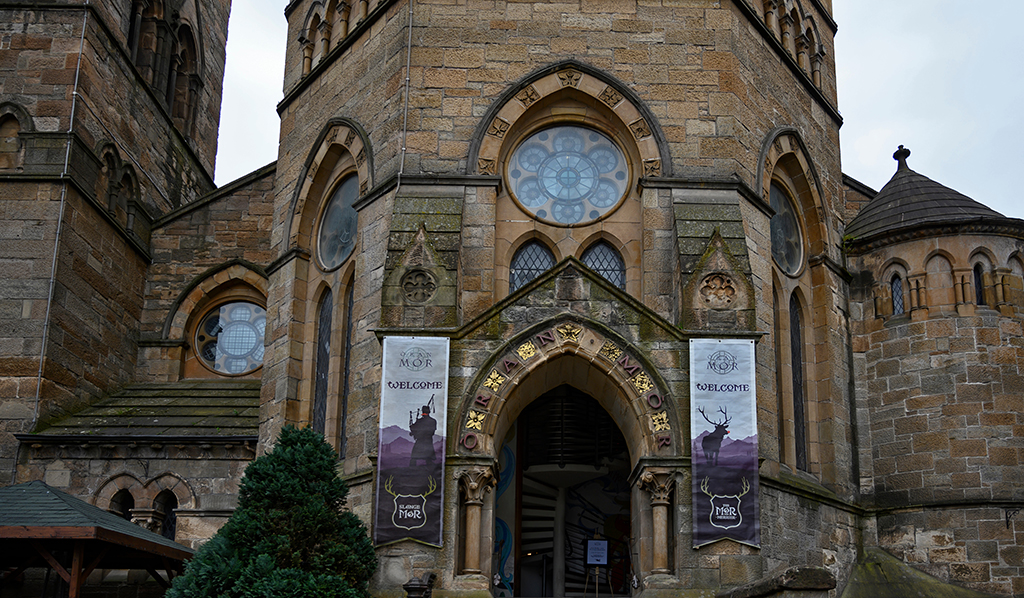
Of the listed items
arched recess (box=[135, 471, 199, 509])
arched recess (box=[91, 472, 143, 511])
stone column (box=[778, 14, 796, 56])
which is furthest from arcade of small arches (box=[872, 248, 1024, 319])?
arched recess (box=[91, 472, 143, 511])

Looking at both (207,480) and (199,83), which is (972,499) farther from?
(199,83)

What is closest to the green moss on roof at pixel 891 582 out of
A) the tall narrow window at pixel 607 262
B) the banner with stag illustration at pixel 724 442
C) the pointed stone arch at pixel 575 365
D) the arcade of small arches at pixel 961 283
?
the arcade of small arches at pixel 961 283

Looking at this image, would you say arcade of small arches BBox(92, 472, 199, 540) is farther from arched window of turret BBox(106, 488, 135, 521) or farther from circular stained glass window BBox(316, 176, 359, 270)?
circular stained glass window BBox(316, 176, 359, 270)

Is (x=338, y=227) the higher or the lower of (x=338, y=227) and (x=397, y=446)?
the higher

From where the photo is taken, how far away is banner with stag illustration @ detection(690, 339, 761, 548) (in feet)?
43.4

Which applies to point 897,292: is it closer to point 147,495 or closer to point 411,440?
point 411,440

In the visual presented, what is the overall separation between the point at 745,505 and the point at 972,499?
→ 5.13 meters

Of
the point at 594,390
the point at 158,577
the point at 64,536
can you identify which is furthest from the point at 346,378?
the point at 64,536

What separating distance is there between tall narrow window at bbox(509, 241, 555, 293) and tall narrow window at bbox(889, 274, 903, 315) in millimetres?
6016

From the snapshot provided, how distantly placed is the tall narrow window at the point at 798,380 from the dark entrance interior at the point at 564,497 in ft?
8.92

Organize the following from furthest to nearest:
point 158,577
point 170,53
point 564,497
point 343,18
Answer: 1. point 170,53
2. point 343,18
3. point 564,497
4. point 158,577

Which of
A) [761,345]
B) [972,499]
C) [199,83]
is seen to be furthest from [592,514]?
[199,83]

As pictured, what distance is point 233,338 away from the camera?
20609 mm

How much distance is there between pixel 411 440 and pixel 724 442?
12.2 ft
